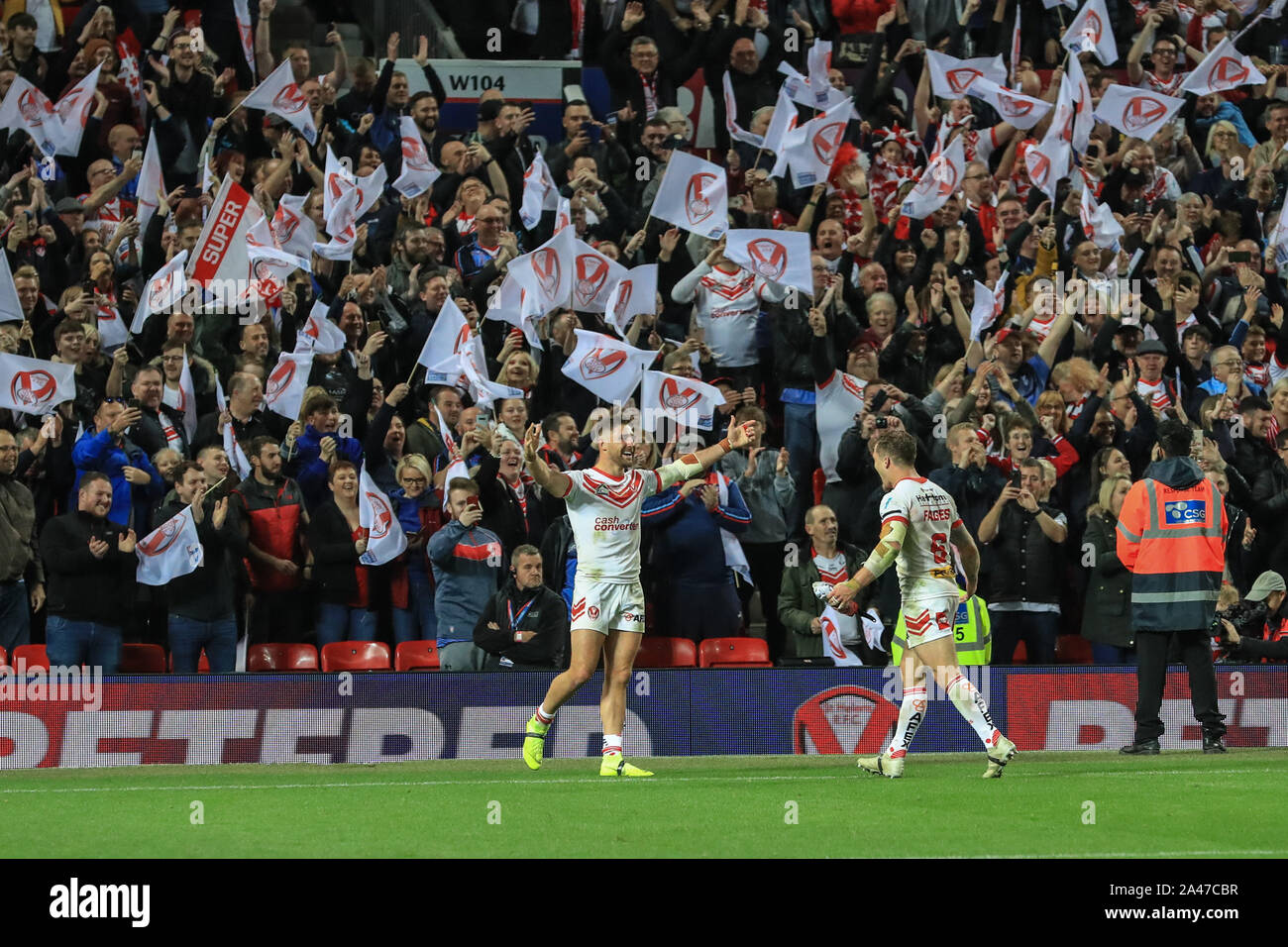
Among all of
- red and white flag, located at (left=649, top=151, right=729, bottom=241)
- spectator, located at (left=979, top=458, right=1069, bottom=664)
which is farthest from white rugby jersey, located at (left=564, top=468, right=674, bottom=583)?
red and white flag, located at (left=649, top=151, right=729, bottom=241)

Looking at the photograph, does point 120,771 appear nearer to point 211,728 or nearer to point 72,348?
point 211,728

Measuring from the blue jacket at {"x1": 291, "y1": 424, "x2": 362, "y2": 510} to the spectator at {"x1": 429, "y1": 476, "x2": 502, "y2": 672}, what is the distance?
1.32m

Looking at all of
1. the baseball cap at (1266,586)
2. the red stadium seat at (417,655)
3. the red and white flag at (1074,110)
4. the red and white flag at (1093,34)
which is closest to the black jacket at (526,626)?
the red stadium seat at (417,655)

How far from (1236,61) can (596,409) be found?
9.51 metres

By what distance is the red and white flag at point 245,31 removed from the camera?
2100cm

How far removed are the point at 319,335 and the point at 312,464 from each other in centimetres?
132

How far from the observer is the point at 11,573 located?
1475 centimetres

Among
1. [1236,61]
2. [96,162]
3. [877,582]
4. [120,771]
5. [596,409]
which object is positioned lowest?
[120,771]

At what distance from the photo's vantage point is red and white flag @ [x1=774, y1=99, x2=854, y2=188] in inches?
743

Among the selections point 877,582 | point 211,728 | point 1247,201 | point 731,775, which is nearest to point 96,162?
point 211,728

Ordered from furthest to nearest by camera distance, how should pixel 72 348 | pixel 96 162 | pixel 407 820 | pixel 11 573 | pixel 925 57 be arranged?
pixel 925 57, pixel 96 162, pixel 72 348, pixel 11 573, pixel 407 820

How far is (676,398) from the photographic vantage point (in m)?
15.9

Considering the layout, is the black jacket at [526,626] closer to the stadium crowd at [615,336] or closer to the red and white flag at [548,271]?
the stadium crowd at [615,336]

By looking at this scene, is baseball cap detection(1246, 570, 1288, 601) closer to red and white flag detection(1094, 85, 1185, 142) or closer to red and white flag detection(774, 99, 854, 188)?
red and white flag detection(774, 99, 854, 188)
